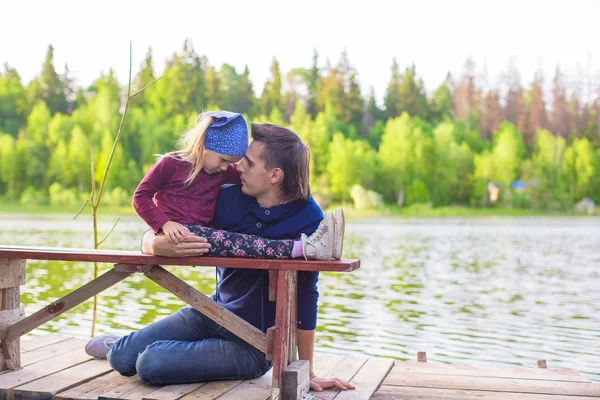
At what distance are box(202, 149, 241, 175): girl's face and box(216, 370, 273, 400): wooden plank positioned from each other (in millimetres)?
939

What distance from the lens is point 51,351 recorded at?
14.3 feet

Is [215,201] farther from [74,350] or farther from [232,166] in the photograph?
[74,350]

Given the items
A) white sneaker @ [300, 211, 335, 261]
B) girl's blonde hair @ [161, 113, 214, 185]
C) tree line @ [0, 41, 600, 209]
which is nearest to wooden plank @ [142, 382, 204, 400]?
white sneaker @ [300, 211, 335, 261]

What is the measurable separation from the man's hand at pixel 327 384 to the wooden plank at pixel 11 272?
1.47 meters

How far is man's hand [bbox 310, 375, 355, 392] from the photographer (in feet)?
11.6

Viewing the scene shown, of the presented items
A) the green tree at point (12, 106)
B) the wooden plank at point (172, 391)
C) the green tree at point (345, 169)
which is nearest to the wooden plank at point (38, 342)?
the wooden plank at point (172, 391)

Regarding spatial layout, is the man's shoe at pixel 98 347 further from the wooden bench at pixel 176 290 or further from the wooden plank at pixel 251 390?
the wooden plank at pixel 251 390

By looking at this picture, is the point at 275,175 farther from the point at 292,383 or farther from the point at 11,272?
the point at 11,272

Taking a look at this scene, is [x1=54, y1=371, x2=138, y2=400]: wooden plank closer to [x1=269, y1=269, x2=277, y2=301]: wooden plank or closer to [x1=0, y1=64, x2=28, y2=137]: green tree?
[x1=269, y1=269, x2=277, y2=301]: wooden plank

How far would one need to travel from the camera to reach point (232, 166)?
3.74 m

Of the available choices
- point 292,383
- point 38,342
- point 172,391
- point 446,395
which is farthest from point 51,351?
point 446,395

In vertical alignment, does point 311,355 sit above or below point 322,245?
below

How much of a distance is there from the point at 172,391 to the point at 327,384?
2.18 ft

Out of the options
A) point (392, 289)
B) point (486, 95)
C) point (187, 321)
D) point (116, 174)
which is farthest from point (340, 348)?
point (486, 95)
